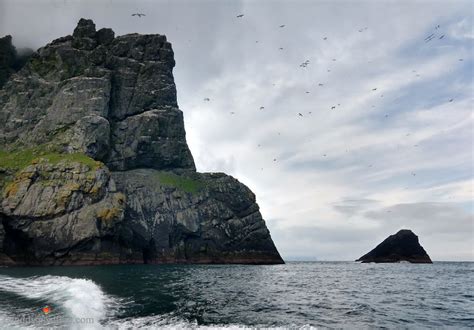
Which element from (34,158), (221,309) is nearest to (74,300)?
(221,309)

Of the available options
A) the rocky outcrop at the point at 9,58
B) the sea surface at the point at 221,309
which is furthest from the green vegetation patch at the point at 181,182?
the sea surface at the point at 221,309

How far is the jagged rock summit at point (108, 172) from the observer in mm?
94938

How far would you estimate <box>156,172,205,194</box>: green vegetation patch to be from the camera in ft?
422

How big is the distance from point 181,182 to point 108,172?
29.0 metres

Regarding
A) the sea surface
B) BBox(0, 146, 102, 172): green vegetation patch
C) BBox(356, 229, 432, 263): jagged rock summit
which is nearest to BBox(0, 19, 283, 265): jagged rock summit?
BBox(0, 146, 102, 172): green vegetation patch

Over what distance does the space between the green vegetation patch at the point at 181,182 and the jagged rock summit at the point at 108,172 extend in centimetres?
46

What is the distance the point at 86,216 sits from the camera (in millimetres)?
95875

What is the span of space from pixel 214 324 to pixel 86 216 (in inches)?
3147

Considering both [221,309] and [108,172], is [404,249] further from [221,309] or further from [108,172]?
[221,309]

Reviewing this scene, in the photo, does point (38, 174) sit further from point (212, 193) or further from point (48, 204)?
point (212, 193)

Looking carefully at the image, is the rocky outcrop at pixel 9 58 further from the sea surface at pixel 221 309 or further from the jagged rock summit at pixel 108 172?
the sea surface at pixel 221 309

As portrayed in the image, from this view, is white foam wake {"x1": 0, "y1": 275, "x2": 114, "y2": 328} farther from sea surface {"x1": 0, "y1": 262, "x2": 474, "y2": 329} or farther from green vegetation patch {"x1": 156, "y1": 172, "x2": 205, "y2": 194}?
green vegetation patch {"x1": 156, "y1": 172, "x2": 205, "y2": 194}

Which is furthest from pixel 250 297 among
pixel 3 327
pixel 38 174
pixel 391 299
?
pixel 38 174

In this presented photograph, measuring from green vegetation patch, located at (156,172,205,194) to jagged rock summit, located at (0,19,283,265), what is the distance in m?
0.46
